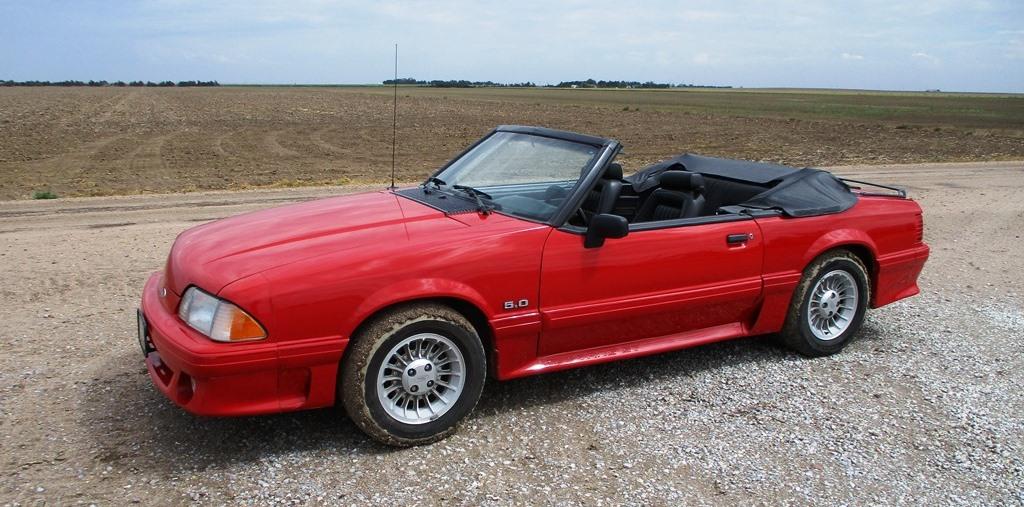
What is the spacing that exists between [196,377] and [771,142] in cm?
2502

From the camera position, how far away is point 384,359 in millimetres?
3418

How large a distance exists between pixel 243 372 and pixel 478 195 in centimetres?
163

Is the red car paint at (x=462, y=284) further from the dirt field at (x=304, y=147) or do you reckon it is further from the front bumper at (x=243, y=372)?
the dirt field at (x=304, y=147)

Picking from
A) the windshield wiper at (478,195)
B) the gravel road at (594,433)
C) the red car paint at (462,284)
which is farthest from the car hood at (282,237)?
the gravel road at (594,433)

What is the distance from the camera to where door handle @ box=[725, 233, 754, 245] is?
435 cm

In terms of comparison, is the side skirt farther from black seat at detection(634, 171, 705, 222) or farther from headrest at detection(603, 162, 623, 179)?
headrest at detection(603, 162, 623, 179)

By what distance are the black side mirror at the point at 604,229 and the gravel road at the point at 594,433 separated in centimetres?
90

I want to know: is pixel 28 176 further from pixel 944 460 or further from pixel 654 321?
pixel 944 460

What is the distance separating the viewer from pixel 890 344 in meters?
5.19

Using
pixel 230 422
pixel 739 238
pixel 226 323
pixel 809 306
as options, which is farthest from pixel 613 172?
pixel 230 422

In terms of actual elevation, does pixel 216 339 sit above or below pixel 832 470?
above

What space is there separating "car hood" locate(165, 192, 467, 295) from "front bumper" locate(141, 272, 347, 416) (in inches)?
10.2

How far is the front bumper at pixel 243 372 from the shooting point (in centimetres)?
316

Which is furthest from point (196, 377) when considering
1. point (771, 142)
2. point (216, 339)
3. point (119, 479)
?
point (771, 142)
